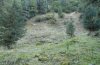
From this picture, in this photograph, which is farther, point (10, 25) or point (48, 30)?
point (48, 30)

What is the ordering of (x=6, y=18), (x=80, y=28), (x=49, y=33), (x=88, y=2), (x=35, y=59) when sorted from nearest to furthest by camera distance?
1. (x=35, y=59)
2. (x=88, y=2)
3. (x=6, y=18)
4. (x=49, y=33)
5. (x=80, y=28)

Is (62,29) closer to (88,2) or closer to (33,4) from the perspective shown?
(33,4)

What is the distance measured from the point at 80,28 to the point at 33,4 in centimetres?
1757

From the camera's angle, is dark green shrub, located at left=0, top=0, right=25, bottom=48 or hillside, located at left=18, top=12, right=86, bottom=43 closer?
dark green shrub, located at left=0, top=0, right=25, bottom=48

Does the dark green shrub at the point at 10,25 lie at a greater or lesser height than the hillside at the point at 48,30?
greater

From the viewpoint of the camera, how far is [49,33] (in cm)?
4509

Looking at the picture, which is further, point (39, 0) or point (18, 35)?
point (39, 0)

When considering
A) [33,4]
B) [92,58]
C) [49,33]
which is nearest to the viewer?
[92,58]

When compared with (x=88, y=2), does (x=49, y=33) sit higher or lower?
lower

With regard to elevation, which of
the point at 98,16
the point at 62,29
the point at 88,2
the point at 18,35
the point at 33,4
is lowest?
the point at 62,29

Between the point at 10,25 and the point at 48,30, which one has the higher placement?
the point at 10,25

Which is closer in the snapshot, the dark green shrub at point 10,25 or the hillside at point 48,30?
the dark green shrub at point 10,25

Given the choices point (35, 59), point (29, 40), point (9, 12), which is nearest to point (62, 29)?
point (29, 40)

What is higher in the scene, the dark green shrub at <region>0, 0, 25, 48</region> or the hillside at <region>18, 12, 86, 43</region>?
the dark green shrub at <region>0, 0, 25, 48</region>
